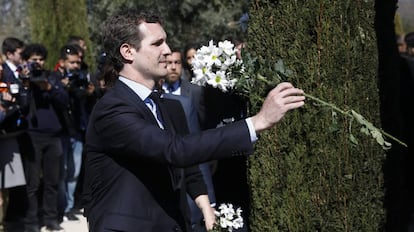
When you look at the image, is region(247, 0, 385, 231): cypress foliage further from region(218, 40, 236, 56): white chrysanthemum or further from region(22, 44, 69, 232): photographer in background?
region(22, 44, 69, 232): photographer in background

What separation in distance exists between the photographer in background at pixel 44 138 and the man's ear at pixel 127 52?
502cm

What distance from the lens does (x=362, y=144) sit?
454 centimetres

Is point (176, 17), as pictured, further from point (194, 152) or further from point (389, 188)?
point (194, 152)

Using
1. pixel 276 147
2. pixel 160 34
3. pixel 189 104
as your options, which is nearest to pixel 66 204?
pixel 189 104

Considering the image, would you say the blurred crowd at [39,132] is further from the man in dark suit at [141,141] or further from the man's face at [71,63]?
the man in dark suit at [141,141]

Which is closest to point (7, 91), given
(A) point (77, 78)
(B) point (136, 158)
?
(A) point (77, 78)

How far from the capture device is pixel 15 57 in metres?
8.41

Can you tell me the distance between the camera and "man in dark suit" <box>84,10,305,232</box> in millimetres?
2746

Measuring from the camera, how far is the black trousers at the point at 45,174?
8070mm

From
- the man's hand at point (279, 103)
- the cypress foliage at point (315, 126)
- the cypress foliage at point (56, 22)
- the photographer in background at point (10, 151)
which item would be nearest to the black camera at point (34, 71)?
the photographer in background at point (10, 151)

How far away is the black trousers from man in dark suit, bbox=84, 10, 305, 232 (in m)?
5.02

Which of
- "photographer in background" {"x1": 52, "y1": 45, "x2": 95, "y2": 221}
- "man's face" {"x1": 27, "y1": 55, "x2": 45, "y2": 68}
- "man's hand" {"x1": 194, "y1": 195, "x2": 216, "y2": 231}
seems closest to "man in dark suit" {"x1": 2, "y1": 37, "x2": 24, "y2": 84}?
"man's face" {"x1": 27, "y1": 55, "x2": 45, "y2": 68}

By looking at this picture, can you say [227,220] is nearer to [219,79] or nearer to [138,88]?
[219,79]

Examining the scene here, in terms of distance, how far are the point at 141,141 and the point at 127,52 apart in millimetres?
469
